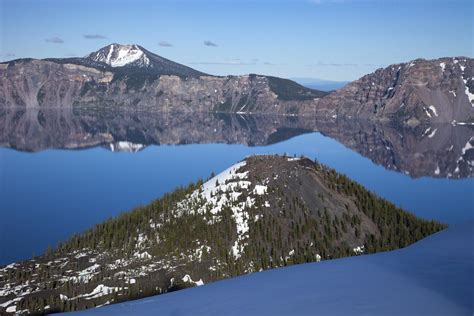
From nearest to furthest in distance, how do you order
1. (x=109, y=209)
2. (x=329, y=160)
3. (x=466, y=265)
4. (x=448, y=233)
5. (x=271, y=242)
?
(x=466, y=265) < (x=448, y=233) < (x=271, y=242) < (x=109, y=209) < (x=329, y=160)

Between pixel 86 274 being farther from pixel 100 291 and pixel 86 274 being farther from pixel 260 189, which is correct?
pixel 260 189

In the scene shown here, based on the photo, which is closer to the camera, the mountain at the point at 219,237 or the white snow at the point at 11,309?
the white snow at the point at 11,309

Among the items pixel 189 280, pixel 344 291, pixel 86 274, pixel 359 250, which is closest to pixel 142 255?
pixel 86 274

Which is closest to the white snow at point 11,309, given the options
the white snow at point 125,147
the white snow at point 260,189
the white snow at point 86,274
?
the white snow at point 86,274

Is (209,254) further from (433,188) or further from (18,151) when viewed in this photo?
(18,151)

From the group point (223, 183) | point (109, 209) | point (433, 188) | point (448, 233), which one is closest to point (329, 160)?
point (433, 188)

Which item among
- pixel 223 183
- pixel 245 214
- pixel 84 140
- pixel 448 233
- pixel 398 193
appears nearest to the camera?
pixel 448 233

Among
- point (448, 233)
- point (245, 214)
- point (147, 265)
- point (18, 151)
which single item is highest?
point (448, 233)

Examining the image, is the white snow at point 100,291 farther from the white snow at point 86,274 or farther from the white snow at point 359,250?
the white snow at point 359,250
